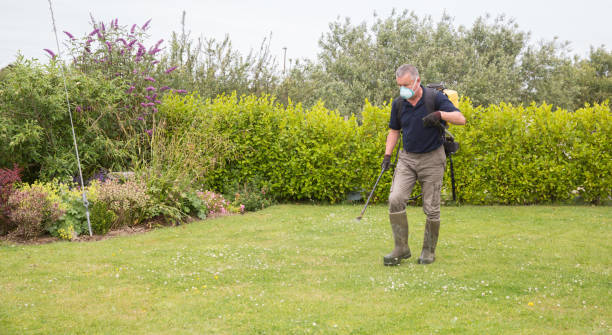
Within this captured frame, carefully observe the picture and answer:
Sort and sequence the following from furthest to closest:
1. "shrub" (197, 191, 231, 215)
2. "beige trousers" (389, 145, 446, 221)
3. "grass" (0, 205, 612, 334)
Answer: "shrub" (197, 191, 231, 215) < "beige trousers" (389, 145, 446, 221) < "grass" (0, 205, 612, 334)

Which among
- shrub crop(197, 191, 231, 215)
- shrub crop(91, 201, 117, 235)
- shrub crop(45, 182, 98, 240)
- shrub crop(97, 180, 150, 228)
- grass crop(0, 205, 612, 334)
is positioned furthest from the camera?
shrub crop(197, 191, 231, 215)

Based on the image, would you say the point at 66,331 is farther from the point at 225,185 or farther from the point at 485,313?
the point at 225,185

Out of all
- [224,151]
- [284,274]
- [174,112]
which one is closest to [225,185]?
[224,151]

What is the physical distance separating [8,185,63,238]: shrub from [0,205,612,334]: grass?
409 mm

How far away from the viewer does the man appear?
18.0 feet

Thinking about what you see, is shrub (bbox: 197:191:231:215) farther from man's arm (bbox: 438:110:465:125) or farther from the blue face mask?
man's arm (bbox: 438:110:465:125)

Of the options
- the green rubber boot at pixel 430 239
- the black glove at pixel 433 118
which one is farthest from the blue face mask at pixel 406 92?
the green rubber boot at pixel 430 239

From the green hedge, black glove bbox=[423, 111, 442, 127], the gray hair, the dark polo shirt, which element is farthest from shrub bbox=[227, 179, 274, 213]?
black glove bbox=[423, 111, 442, 127]

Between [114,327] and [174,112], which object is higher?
[174,112]

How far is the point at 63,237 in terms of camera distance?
717 cm

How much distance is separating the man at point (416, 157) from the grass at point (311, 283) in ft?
1.06

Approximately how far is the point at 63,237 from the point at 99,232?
1.68 ft

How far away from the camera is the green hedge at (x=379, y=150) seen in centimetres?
980

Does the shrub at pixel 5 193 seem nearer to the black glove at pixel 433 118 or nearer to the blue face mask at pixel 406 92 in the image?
the blue face mask at pixel 406 92
